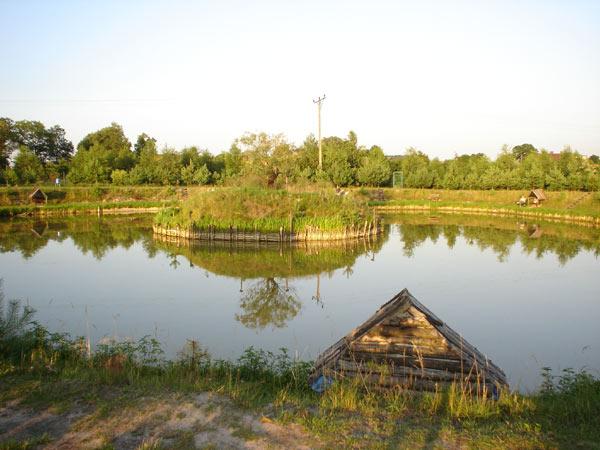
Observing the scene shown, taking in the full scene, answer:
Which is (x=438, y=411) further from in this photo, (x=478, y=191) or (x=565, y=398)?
(x=478, y=191)

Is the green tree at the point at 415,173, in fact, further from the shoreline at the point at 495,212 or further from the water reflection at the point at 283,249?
the water reflection at the point at 283,249

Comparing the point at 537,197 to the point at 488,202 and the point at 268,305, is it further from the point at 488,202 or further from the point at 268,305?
the point at 268,305

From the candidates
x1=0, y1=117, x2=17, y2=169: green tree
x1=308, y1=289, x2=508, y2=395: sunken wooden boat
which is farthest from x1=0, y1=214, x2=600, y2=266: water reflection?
x1=0, y1=117, x2=17, y2=169: green tree

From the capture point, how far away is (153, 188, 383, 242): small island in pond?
22406 millimetres

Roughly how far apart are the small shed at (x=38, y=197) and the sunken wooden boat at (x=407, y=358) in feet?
115

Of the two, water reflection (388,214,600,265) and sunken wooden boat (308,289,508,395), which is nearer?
sunken wooden boat (308,289,508,395)

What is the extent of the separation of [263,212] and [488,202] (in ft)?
86.4

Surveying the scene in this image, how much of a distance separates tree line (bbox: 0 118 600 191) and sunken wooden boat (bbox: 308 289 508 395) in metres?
30.9

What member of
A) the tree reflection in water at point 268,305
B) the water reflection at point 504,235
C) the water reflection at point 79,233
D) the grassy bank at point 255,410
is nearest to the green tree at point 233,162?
the water reflection at point 79,233

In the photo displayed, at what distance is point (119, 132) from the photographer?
62719 millimetres

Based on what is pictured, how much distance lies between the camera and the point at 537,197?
38.4 metres

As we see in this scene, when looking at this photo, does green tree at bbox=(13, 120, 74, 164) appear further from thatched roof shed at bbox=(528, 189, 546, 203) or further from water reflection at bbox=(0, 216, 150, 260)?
thatched roof shed at bbox=(528, 189, 546, 203)

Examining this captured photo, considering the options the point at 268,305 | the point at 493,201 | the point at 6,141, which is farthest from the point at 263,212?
the point at 6,141

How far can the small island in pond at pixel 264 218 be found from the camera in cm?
2241
